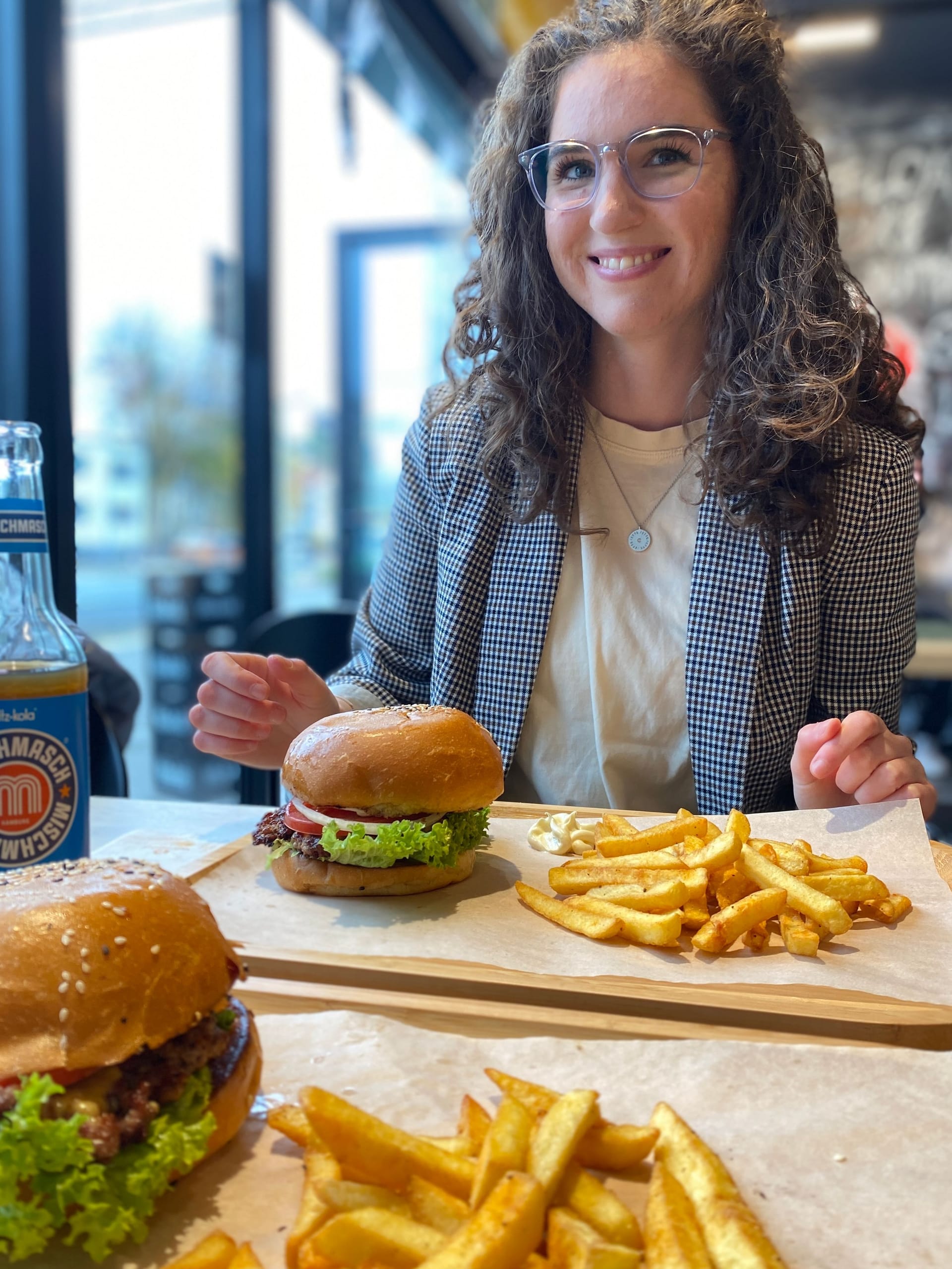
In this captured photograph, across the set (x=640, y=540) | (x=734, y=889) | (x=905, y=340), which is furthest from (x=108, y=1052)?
(x=905, y=340)

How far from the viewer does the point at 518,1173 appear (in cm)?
91

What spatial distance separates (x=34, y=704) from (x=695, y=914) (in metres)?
0.94

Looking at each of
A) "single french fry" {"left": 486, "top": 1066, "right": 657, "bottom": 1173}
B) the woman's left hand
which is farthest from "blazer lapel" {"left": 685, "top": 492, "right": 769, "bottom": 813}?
"single french fry" {"left": 486, "top": 1066, "right": 657, "bottom": 1173}

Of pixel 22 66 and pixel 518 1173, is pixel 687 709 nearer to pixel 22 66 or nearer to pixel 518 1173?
pixel 518 1173

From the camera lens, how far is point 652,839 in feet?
5.95

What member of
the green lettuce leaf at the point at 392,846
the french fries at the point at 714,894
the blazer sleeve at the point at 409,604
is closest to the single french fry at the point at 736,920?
the french fries at the point at 714,894

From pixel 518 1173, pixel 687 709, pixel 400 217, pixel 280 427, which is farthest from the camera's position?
pixel 400 217

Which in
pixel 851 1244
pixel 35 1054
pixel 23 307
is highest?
pixel 23 307

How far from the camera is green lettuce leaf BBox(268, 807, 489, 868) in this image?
1706 millimetres

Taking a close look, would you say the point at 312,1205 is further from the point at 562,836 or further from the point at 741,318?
the point at 741,318

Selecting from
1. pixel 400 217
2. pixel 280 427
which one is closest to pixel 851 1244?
pixel 280 427

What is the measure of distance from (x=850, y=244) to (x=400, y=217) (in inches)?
147

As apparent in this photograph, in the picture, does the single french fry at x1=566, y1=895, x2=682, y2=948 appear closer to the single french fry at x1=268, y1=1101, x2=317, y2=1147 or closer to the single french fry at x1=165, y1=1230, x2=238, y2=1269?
the single french fry at x1=268, y1=1101, x2=317, y2=1147

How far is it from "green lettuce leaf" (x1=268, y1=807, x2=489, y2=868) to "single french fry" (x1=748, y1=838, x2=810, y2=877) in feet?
1.58
